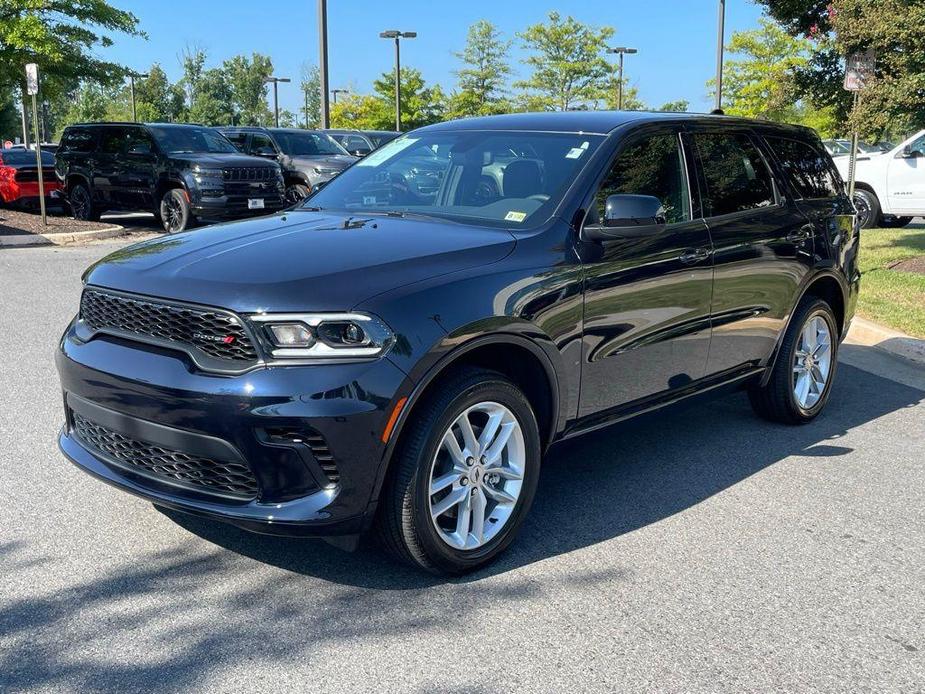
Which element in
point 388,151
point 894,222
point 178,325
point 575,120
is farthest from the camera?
point 894,222

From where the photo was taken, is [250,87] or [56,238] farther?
[250,87]

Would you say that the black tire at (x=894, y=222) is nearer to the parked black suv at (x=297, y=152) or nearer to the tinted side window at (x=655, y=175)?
the parked black suv at (x=297, y=152)

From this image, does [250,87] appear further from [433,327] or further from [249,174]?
[433,327]

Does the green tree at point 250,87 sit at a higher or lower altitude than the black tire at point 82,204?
higher

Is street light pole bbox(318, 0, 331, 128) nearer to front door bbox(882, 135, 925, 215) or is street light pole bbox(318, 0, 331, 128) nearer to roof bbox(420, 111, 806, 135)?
front door bbox(882, 135, 925, 215)

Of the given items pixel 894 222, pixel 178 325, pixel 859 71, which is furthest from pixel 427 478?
pixel 894 222

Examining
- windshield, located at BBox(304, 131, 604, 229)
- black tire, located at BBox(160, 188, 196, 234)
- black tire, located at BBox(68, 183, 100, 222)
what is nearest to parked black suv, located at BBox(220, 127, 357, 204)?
black tire, located at BBox(160, 188, 196, 234)

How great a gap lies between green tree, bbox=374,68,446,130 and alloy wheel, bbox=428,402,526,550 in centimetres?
4930

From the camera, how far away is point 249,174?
16.7 meters

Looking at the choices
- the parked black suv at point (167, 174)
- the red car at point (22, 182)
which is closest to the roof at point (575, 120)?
the parked black suv at point (167, 174)

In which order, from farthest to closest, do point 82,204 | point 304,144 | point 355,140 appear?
1. point 355,140
2. point 304,144
3. point 82,204

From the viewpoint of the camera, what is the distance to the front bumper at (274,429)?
3168 millimetres

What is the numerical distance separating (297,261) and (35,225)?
1585cm

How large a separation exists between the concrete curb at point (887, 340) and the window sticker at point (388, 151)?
192 inches
